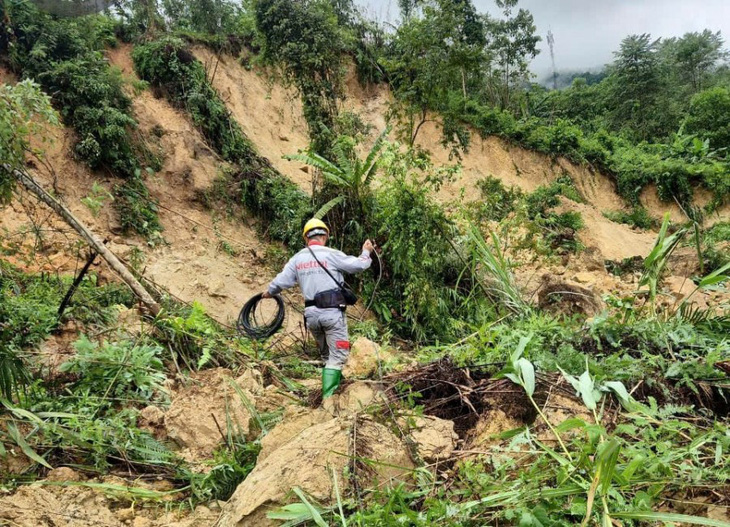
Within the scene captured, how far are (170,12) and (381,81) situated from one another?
807 cm

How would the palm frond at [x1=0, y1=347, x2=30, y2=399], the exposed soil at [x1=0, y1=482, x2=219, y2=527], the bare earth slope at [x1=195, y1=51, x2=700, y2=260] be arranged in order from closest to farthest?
the exposed soil at [x1=0, y1=482, x2=219, y2=527] → the palm frond at [x1=0, y1=347, x2=30, y2=399] → the bare earth slope at [x1=195, y1=51, x2=700, y2=260]

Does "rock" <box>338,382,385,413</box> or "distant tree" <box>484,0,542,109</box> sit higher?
"distant tree" <box>484,0,542,109</box>

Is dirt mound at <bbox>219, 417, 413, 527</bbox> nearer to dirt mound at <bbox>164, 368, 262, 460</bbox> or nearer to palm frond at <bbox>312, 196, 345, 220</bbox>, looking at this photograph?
dirt mound at <bbox>164, 368, 262, 460</bbox>

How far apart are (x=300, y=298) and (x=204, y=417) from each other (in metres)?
5.37

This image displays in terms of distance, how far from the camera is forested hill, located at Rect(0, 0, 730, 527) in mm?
2002

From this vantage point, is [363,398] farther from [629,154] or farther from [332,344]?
[629,154]

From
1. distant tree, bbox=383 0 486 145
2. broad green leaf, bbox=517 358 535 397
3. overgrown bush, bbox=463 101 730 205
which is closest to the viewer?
broad green leaf, bbox=517 358 535 397

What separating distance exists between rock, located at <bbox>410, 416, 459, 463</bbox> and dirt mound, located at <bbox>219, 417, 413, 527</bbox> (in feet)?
0.33

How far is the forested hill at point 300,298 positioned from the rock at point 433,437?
0.04ft

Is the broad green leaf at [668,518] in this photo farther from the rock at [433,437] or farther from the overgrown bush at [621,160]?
the overgrown bush at [621,160]

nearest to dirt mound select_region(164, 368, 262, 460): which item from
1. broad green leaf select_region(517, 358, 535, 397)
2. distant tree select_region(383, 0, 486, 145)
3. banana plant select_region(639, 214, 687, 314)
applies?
broad green leaf select_region(517, 358, 535, 397)

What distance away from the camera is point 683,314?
123 inches

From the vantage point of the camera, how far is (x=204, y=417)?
11.2ft

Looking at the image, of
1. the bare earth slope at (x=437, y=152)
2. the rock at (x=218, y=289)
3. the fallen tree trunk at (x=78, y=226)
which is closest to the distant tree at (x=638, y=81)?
the bare earth slope at (x=437, y=152)
